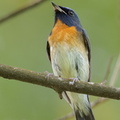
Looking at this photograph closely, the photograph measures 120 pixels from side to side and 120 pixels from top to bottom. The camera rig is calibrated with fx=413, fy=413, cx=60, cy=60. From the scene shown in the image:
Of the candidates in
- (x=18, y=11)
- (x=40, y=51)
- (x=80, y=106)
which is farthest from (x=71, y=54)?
(x=40, y=51)

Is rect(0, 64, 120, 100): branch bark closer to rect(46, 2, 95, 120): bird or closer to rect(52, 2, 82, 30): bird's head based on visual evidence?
rect(46, 2, 95, 120): bird

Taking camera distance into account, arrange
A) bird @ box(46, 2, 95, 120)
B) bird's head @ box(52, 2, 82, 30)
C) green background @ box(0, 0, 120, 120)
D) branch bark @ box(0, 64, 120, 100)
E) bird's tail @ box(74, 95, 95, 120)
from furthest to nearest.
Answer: green background @ box(0, 0, 120, 120), bird's head @ box(52, 2, 82, 30), bird's tail @ box(74, 95, 95, 120), bird @ box(46, 2, 95, 120), branch bark @ box(0, 64, 120, 100)

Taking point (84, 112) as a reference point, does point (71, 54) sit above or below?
above

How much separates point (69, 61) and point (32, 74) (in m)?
1.31

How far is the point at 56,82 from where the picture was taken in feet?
13.4

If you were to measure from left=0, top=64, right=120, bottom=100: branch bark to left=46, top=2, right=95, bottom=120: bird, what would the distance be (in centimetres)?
121

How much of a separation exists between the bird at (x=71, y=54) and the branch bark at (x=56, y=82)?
3.95 feet

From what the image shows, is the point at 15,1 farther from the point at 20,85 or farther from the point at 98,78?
the point at 98,78

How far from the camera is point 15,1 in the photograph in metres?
6.86

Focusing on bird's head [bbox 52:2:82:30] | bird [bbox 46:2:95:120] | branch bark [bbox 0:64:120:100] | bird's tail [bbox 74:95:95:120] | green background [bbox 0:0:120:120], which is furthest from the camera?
green background [bbox 0:0:120:120]

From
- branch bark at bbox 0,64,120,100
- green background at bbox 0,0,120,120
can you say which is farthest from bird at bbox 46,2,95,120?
branch bark at bbox 0,64,120,100

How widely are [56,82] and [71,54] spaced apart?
1290mm

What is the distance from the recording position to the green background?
6711mm

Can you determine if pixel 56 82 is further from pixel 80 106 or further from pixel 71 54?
pixel 80 106
